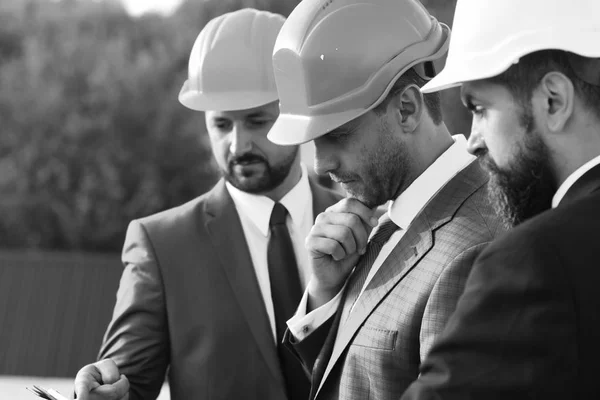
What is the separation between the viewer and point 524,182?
2.00m

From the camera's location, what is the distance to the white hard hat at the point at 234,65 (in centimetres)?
379

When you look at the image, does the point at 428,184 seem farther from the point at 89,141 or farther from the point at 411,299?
the point at 89,141

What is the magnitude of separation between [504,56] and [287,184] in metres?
2.08

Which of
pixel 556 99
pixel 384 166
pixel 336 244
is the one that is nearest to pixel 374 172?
pixel 384 166

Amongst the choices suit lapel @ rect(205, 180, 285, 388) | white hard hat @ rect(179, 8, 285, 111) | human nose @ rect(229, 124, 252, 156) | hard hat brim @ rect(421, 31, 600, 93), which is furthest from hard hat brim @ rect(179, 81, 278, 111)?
hard hat brim @ rect(421, 31, 600, 93)

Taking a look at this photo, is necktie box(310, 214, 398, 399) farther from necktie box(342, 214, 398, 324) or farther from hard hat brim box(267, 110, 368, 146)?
hard hat brim box(267, 110, 368, 146)

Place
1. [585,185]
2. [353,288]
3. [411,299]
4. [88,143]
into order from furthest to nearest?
[88,143] < [353,288] < [411,299] < [585,185]

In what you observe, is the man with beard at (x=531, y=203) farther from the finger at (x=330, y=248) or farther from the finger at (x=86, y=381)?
the finger at (x=86, y=381)

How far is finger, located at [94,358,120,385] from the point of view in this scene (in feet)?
10.2

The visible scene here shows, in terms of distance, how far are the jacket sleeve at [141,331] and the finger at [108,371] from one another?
0.30 meters

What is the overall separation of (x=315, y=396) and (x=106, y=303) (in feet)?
28.0

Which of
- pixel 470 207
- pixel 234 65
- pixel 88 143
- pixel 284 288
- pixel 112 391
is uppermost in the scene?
A: pixel 88 143

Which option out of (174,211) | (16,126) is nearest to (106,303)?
Answer: (174,211)

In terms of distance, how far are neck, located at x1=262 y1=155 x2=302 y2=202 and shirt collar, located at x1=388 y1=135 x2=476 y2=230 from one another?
1.26m
